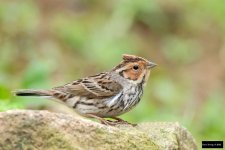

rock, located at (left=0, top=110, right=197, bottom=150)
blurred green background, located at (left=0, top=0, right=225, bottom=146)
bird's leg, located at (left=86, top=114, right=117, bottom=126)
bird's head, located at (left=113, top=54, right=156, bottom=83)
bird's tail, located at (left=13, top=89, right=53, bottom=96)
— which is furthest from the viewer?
blurred green background, located at (left=0, top=0, right=225, bottom=146)

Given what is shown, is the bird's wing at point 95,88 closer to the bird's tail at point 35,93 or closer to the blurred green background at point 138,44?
the bird's tail at point 35,93

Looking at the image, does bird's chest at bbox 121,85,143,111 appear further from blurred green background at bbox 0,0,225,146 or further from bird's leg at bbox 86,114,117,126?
blurred green background at bbox 0,0,225,146

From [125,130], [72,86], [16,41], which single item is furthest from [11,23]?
[125,130]

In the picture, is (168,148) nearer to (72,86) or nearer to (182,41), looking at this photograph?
(72,86)

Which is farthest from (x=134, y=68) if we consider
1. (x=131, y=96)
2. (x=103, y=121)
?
(x=103, y=121)

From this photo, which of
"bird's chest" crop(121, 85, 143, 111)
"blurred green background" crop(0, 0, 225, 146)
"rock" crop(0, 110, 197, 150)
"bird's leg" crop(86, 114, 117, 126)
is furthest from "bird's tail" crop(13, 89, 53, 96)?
"blurred green background" crop(0, 0, 225, 146)

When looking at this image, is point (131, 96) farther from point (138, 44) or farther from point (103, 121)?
point (138, 44)
